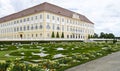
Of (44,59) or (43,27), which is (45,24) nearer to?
(43,27)

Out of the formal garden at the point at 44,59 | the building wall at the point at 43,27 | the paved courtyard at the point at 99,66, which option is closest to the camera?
the formal garden at the point at 44,59

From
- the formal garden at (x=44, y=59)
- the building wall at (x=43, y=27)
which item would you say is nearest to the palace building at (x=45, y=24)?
the building wall at (x=43, y=27)

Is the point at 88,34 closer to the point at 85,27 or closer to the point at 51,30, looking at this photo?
the point at 85,27

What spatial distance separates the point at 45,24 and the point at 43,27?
1.16m

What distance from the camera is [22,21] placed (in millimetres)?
74188

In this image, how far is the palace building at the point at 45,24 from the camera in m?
64.5

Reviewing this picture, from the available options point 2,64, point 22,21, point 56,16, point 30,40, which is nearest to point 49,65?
point 2,64

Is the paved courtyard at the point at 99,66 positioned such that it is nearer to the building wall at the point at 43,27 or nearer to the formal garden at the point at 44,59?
the formal garden at the point at 44,59

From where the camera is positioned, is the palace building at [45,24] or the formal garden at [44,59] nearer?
the formal garden at [44,59]

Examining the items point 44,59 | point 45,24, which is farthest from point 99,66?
point 45,24

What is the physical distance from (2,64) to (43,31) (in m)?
56.0

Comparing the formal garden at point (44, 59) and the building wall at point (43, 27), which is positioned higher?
the building wall at point (43, 27)

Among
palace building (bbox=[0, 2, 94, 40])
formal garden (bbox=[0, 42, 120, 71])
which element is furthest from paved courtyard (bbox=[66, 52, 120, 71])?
palace building (bbox=[0, 2, 94, 40])

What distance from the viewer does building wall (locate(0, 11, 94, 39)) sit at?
64.4 m
